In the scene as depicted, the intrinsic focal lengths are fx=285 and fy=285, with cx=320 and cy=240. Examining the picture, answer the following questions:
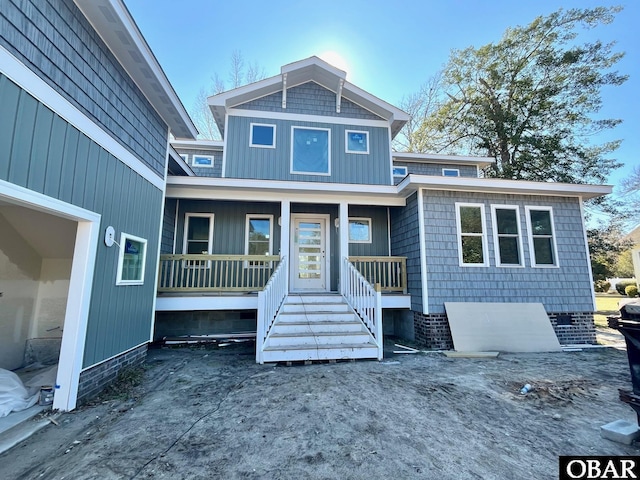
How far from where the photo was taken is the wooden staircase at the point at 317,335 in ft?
16.3

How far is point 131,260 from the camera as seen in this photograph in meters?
4.57

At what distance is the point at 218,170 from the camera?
32.6 feet

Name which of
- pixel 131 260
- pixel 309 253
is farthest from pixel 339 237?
pixel 131 260

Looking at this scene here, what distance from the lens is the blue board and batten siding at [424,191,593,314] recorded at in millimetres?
6449

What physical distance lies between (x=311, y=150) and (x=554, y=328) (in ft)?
24.9

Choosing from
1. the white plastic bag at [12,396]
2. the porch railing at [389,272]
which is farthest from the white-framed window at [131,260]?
the porch railing at [389,272]

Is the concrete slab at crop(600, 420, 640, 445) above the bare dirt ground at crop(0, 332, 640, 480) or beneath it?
above

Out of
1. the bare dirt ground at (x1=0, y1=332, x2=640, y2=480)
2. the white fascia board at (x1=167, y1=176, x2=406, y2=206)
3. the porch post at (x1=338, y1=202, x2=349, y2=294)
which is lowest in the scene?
the bare dirt ground at (x1=0, y1=332, x2=640, y2=480)

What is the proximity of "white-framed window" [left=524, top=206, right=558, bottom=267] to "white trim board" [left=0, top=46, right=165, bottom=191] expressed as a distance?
8.40 metres

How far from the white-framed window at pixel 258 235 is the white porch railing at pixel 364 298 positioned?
100 inches

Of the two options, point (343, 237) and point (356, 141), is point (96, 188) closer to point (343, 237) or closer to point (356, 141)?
point (343, 237)

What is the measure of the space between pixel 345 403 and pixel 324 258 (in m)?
4.95

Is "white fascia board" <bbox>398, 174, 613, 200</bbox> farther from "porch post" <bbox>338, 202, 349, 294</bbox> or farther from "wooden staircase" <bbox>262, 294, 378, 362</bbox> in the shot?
"wooden staircase" <bbox>262, 294, 378, 362</bbox>

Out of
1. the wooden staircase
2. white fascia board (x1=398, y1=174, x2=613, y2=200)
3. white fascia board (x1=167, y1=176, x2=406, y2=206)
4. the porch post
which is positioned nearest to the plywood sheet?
the wooden staircase
